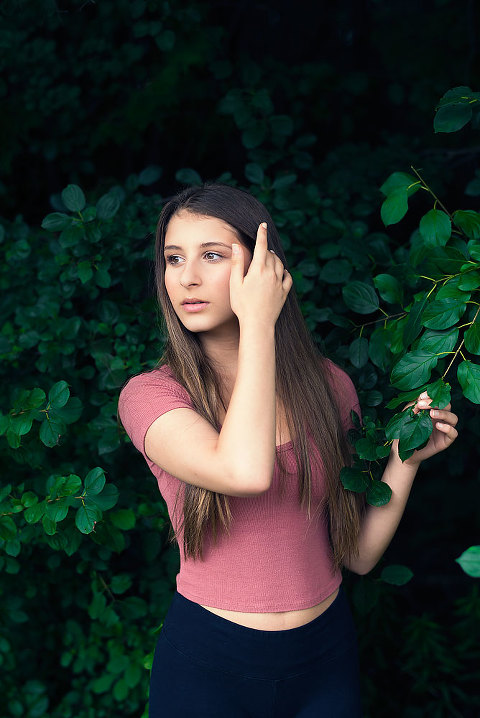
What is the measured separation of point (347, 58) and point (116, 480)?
7.28 feet

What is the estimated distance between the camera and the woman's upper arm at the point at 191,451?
125 centimetres

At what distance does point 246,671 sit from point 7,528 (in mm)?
705

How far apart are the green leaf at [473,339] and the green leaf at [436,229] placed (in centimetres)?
24

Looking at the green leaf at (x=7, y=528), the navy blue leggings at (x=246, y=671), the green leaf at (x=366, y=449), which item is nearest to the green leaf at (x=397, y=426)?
the green leaf at (x=366, y=449)

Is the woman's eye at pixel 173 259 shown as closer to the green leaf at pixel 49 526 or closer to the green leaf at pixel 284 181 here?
the green leaf at pixel 49 526

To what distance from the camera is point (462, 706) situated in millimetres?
2699

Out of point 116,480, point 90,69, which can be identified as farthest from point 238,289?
point 90,69

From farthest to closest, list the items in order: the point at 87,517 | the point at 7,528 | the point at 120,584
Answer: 1. the point at 120,584
2. the point at 7,528
3. the point at 87,517

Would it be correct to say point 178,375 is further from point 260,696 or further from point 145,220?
point 145,220

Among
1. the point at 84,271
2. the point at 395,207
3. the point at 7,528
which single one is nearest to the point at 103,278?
the point at 84,271

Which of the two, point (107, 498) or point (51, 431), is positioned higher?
point (51, 431)

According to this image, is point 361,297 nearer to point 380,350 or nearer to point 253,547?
point 380,350

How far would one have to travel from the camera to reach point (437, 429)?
1470mm

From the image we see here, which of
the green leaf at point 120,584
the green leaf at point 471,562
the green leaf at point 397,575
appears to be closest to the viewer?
the green leaf at point 471,562
